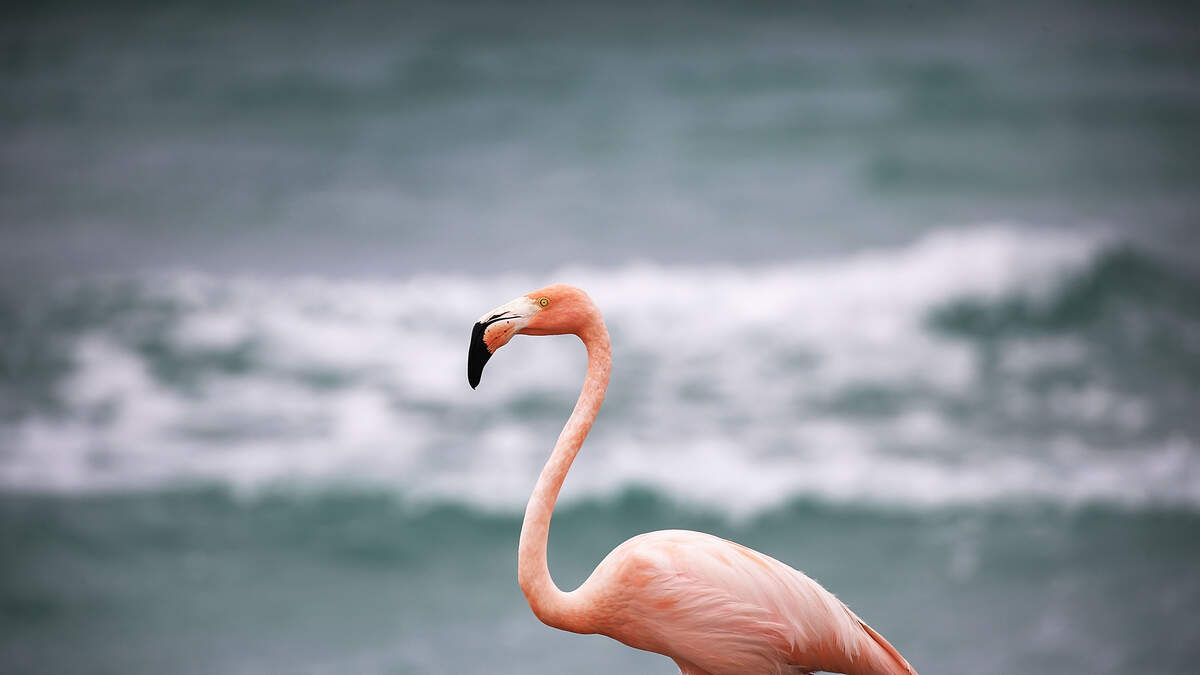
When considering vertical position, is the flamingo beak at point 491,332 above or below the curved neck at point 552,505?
above

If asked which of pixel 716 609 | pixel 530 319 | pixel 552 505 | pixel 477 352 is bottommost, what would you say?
pixel 716 609

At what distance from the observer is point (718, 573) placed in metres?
3.88

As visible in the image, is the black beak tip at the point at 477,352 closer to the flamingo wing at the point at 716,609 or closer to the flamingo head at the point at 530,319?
the flamingo head at the point at 530,319

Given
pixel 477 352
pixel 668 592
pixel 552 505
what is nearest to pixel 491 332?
pixel 477 352

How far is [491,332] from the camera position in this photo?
377cm

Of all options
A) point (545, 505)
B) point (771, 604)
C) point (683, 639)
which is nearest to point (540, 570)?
point (545, 505)

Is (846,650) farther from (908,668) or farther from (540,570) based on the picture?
(540,570)

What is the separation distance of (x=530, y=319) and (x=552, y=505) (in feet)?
2.27

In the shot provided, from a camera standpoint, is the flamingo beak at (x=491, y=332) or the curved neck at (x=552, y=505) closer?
the flamingo beak at (x=491, y=332)

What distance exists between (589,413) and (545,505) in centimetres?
38

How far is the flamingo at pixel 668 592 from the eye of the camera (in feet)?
12.6

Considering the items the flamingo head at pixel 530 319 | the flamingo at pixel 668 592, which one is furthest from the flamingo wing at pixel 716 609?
the flamingo head at pixel 530 319

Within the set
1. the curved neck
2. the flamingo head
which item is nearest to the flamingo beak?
the flamingo head

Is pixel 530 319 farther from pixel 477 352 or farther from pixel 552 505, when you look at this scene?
pixel 552 505
